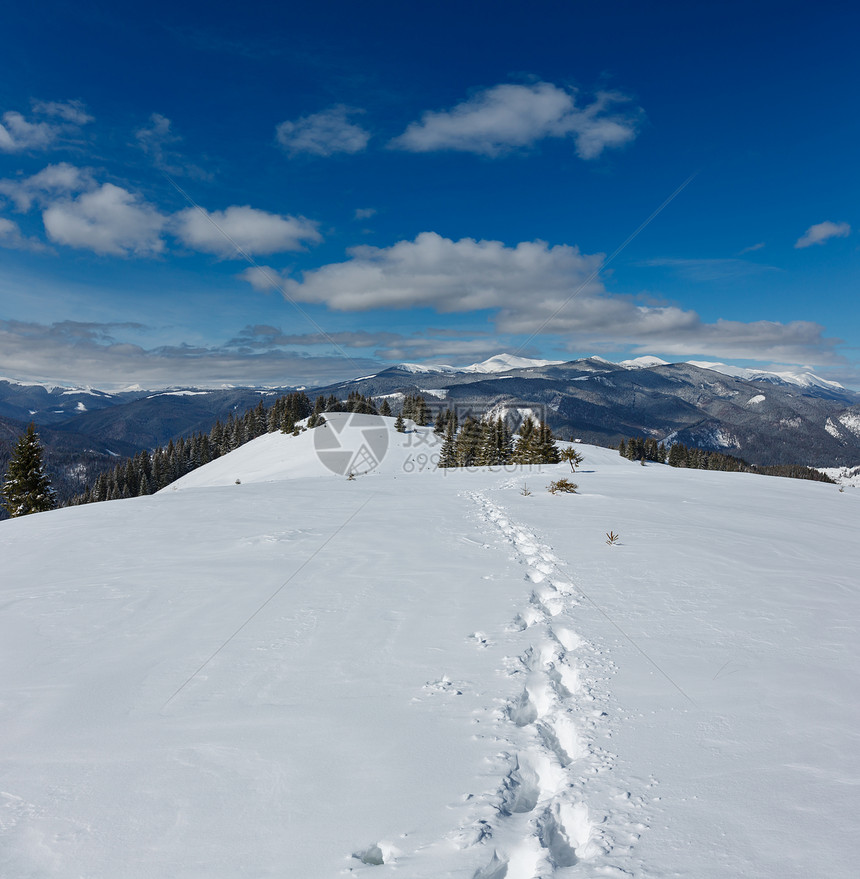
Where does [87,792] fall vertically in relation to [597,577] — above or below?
below

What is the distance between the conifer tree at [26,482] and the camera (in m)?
32.6

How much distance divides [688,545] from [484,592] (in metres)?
6.47

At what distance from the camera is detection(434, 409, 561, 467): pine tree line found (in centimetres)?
5047

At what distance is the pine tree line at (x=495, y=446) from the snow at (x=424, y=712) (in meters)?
39.7

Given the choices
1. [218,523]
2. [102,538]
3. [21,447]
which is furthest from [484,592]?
[21,447]

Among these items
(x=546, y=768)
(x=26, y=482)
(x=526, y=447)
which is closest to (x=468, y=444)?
(x=526, y=447)

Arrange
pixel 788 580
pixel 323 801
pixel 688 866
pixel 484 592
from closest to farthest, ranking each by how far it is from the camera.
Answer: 1. pixel 688 866
2. pixel 323 801
3. pixel 484 592
4. pixel 788 580

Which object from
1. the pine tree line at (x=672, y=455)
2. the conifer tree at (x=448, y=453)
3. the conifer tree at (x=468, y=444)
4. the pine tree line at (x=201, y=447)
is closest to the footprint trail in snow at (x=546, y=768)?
the conifer tree at (x=468, y=444)

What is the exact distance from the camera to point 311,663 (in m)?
5.64

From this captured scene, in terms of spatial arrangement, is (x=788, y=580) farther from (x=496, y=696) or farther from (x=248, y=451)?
(x=248, y=451)

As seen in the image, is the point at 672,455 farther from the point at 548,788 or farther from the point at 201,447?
the point at 548,788

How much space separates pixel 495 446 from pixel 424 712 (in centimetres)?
5255

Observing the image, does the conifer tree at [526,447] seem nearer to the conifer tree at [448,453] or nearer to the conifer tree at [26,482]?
the conifer tree at [448,453]

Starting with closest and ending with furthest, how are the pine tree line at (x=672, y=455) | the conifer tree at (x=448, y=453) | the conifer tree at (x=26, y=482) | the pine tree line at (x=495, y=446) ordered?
the conifer tree at (x=26, y=482)
the pine tree line at (x=495, y=446)
the conifer tree at (x=448, y=453)
the pine tree line at (x=672, y=455)
